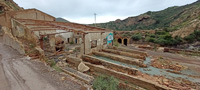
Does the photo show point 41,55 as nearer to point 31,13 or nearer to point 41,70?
point 41,70

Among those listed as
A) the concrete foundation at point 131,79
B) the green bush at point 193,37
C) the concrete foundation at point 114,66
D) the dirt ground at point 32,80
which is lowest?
the concrete foundation at point 131,79

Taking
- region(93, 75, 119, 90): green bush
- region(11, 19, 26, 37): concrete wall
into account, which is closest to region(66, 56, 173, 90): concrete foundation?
region(93, 75, 119, 90): green bush

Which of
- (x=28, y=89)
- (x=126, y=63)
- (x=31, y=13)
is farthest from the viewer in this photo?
(x=31, y=13)

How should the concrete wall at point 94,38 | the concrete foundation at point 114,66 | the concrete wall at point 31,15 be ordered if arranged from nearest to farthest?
the concrete foundation at point 114,66 → the concrete wall at point 94,38 → the concrete wall at point 31,15

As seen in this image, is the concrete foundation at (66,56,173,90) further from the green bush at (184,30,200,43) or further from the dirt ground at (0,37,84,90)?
the green bush at (184,30,200,43)

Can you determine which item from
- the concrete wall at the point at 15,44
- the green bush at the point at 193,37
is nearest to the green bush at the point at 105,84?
the concrete wall at the point at 15,44

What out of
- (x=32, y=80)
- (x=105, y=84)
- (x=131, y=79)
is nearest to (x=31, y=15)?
(x=32, y=80)

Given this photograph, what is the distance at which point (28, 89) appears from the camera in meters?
3.00

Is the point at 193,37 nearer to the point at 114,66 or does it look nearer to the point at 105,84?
the point at 114,66

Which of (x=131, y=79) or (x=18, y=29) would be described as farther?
(x=18, y=29)

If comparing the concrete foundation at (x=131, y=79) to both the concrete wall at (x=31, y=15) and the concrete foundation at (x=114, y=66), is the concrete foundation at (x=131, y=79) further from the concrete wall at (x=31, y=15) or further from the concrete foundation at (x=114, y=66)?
the concrete wall at (x=31, y=15)

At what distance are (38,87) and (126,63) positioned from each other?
23.3ft

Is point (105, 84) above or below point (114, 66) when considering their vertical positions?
below

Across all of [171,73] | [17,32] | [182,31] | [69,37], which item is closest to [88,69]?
[171,73]
